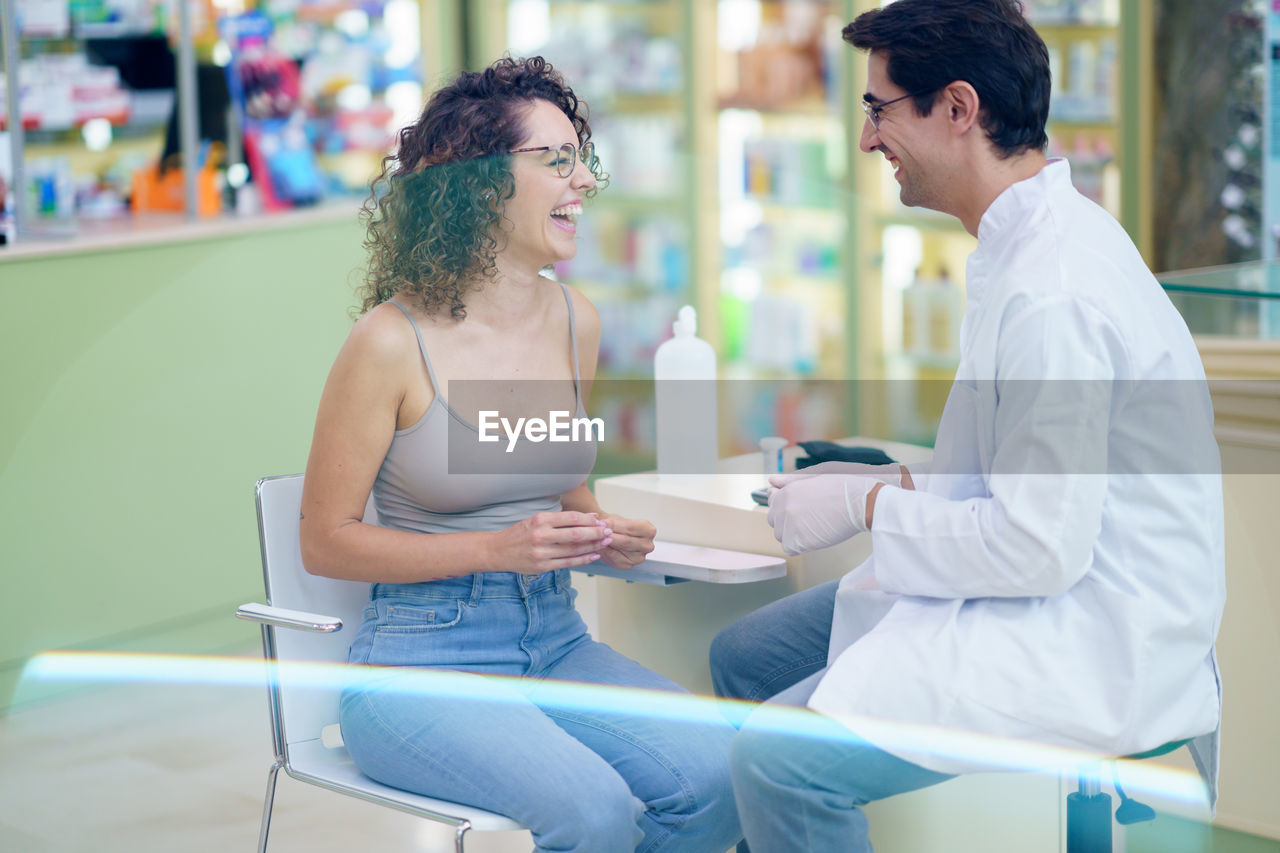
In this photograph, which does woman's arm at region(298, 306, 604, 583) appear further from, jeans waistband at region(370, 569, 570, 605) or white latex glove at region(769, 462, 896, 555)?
white latex glove at region(769, 462, 896, 555)

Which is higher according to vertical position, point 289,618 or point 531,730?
point 289,618

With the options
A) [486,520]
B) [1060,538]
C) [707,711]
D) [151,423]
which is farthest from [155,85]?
[1060,538]

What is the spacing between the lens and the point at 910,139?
163 centimetres

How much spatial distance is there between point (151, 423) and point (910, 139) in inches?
97.4

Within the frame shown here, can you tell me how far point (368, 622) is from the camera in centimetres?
191

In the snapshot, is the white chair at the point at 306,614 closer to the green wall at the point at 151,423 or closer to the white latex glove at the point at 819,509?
the white latex glove at the point at 819,509

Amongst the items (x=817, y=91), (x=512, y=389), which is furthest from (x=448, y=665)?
(x=817, y=91)

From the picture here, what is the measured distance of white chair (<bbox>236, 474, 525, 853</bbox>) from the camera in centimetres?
186

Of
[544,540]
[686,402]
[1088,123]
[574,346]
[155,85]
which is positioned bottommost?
[544,540]

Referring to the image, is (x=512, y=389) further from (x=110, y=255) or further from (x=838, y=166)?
(x=838, y=166)

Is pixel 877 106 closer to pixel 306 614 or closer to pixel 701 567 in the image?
pixel 701 567

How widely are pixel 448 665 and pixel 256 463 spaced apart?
2.13 m

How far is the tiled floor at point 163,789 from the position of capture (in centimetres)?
265

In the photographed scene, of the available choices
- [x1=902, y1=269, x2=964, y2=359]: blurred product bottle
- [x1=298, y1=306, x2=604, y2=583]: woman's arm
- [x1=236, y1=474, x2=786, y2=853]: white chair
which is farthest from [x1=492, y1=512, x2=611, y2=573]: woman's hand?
[x1=902, y1=269, x2=964, y2=359]: blurred product bottle
